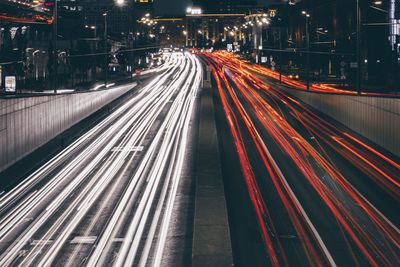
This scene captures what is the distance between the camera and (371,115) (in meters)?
32.5

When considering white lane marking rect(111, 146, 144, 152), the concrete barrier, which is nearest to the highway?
white lane marking rect(111, 146, 144, 152)

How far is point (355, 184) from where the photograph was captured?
77.5ft

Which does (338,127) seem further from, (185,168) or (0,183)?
(0,183)

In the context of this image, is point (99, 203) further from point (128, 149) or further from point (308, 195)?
point (128, 149)

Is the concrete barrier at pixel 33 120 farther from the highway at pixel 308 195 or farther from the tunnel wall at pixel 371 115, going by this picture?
the tunnel wall at pixel 371 115

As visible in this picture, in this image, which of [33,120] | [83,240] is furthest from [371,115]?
[83,240]

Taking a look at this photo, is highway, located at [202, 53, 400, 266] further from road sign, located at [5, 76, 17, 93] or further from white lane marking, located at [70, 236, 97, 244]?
road sign, located at [5, 76, 17, 93]

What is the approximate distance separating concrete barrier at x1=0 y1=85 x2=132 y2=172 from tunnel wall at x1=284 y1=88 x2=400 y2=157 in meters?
19.7

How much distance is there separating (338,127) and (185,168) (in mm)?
16848

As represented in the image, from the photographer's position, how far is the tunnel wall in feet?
94.5

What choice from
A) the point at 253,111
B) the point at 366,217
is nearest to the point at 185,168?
the point at 366,217

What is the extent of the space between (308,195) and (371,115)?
12.8 meters

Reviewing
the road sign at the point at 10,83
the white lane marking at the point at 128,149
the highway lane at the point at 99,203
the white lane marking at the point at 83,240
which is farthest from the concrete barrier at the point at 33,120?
the white lane marking at the point at 83,240

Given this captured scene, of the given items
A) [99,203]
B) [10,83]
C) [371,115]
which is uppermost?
[10,83]
